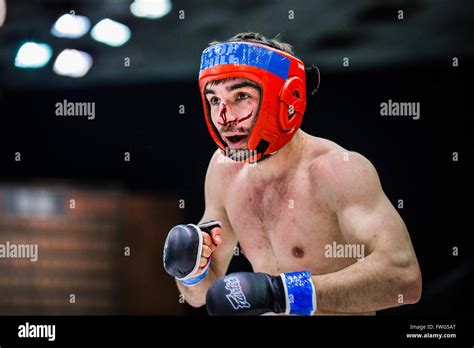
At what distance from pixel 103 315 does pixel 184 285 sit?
0.58m

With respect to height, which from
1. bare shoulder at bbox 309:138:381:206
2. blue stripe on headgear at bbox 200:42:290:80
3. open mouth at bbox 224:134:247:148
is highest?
blue stripe on headgear at bbox 200:42:290:80

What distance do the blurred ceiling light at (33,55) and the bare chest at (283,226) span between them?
1540mm

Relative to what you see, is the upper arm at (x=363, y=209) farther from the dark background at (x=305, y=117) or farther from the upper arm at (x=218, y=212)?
the upper arm at (x=218, y=212)

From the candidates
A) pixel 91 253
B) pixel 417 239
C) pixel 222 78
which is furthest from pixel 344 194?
pixel 91 253

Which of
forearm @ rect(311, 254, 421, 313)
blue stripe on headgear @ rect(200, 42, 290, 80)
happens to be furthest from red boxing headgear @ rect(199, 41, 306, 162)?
forearm @ rect(311, 254, 421, 313)

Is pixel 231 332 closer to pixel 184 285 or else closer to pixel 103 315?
pixel 184 285

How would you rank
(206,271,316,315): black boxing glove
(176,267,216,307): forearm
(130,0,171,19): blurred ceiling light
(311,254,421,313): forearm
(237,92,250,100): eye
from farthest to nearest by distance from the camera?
(130,0,171,19): blurred ceiling light < (176,267,216,307): forearm < (237,92,250,100): eye < (311,254,421,313): forearm < (206,271,316,315): black boxing glove

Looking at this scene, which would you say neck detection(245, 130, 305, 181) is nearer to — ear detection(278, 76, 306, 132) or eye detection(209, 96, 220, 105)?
ear detection(278, 76, 306, 132)

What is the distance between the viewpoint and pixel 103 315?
13.8 feet

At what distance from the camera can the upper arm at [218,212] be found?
4055 mm

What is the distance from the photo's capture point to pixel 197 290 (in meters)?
4.03

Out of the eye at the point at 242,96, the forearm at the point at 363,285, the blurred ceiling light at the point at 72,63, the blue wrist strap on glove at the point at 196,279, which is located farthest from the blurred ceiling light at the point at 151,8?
the forearm at the point at 363,285

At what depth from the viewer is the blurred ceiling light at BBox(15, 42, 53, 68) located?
4.41m

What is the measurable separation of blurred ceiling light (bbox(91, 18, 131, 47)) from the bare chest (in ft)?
4.02
